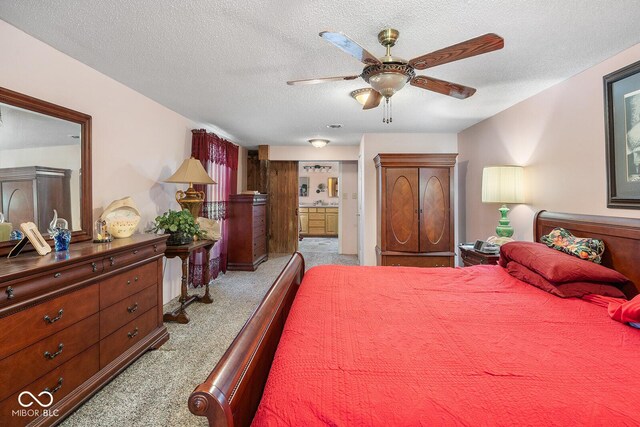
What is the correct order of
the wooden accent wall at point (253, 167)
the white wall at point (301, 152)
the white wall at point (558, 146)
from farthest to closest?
the wooden accent wall at point (253, 167), the white wall at point (301, 152), the white wall at point (558, 146)

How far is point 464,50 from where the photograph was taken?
1.55 metres

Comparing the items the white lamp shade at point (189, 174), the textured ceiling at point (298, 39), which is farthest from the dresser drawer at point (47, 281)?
the white lamp shade at point (189, 174)

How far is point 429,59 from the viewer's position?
5.48 ft

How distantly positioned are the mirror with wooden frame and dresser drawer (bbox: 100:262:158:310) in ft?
1.61

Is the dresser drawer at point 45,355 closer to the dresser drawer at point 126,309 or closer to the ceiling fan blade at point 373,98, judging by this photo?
the dresser drawer at point 126,309

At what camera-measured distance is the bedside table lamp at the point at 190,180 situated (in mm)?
3334

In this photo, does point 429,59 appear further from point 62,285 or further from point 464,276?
point 62,285

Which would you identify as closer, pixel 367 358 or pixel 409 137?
pixel 367 358

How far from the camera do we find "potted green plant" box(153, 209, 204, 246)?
306 cm

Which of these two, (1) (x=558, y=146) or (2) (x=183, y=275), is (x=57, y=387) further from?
(1) (x=558, y=146)

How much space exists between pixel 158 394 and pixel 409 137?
438cm

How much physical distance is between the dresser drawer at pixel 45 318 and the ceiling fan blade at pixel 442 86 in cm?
241

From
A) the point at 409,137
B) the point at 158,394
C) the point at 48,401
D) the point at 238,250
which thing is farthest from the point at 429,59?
the point at 238,250

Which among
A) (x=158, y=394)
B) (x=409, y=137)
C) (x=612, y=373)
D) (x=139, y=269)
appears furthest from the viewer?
(x=409, y=137)
